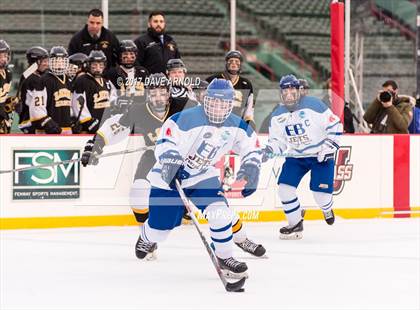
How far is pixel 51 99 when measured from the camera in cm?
801

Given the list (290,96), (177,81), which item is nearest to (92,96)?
(177,81)

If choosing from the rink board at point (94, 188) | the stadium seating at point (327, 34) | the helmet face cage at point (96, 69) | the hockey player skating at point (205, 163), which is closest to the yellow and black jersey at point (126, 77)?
the helmet face cage at point (96, 69)

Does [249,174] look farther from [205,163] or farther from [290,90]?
[290,90]

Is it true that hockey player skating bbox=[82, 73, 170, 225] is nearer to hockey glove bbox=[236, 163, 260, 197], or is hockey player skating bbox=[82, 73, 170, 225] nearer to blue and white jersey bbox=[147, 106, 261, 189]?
blue and white jersey bbox=[147, 106, 261, 189]

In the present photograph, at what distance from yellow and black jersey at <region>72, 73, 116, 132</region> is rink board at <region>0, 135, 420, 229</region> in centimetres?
27

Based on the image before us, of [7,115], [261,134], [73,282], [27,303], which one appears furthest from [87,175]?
[27,303]

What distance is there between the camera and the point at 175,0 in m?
12.2

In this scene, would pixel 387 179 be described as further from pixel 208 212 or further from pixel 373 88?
pixel 208 212

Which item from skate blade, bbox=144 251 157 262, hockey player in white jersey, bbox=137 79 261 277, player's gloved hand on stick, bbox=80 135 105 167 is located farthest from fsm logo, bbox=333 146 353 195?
hockey player in white jersey, bbox=137 79 261 277

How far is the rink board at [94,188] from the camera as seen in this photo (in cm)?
799

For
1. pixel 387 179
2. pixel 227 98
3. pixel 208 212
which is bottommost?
pixel 387 179

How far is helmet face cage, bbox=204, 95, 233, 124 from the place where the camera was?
18.0ft

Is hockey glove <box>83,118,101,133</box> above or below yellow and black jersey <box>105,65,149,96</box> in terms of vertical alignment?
below

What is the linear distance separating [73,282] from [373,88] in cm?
679
